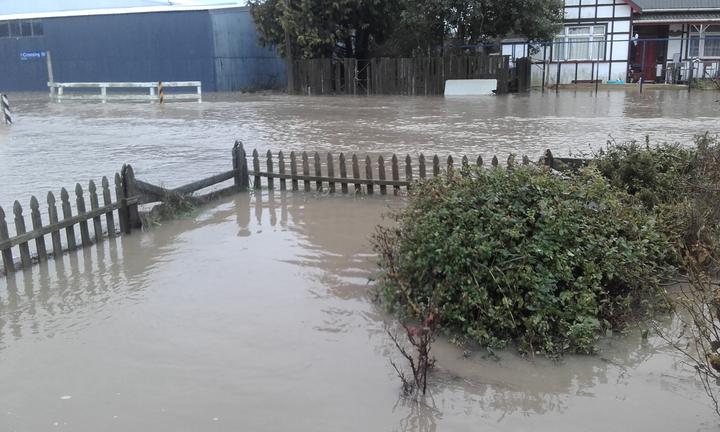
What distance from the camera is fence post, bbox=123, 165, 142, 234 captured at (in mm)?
7789

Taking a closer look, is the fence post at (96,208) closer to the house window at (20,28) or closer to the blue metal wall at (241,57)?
the blue metal wall at (241,57)

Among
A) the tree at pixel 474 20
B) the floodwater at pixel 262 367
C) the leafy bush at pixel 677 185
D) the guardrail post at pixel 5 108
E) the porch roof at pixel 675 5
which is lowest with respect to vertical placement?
the floodwater at pixel 262 367

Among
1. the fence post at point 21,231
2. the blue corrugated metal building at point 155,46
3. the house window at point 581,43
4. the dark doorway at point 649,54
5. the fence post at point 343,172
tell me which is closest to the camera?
the fence post at point 21,231

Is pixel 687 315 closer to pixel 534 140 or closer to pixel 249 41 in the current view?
pixel 534 140

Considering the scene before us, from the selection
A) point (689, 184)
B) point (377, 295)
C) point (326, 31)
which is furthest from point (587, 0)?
point (377, 295)

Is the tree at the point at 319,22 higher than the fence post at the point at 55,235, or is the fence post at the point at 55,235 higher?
the tree at the point at 319,22

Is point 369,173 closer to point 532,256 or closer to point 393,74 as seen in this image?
point 532,256

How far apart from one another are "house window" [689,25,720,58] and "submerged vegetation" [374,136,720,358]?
31157mm

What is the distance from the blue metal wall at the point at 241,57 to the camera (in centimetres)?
3791

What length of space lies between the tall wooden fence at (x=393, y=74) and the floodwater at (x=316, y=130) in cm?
220

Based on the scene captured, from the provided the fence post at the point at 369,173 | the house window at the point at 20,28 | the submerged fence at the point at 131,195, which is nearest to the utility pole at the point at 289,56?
the house window at the point at 20,28

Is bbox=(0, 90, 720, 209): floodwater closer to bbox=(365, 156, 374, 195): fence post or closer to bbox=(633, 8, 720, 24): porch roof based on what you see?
bbox=(365, 156, 374, 195): fence post

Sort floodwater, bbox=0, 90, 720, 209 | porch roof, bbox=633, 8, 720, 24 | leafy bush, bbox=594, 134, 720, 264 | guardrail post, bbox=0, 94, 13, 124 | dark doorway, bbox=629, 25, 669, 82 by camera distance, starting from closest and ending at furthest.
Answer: leafy bush, bbox=594, 134, 720, 264 → floodwater, bbox=0, 90, 720, 209 → guardrail post, bbox=0, 94, 13, 124 → porch roof, bbox=633, 8, 720, 24 → dark doorway, bbox=629, 25, 669, 82

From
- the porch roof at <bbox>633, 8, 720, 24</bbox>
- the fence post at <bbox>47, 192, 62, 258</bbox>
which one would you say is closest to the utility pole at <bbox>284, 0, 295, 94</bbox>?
the porch roof at <bbox>633, 8, 720, 24</bbox>
